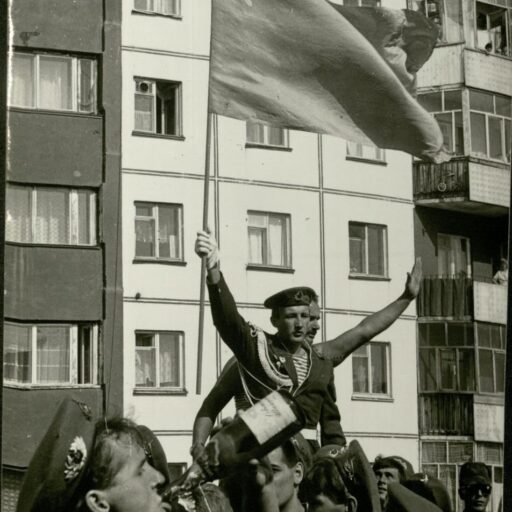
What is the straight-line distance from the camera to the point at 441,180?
19.8 feet

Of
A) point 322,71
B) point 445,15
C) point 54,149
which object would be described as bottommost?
point 54,149

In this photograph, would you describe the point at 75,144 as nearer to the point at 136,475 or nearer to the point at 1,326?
the point at 1,326

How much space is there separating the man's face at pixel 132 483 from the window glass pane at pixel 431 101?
3.10 metres

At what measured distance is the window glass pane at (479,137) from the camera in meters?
6.26

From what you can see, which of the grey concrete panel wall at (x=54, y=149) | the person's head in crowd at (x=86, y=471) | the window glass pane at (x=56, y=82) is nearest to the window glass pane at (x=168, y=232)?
the grey concrete panel wall at (x=54, y=149)

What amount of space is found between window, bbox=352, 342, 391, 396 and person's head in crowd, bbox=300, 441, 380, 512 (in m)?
1.54

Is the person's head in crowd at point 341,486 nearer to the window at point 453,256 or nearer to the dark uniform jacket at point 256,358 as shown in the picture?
the dark uniform jacket at point 256,358

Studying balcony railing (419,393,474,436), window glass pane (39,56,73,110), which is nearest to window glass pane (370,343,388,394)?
Result: balcony railing (419,393,474,436)

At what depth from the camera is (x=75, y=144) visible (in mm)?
5109

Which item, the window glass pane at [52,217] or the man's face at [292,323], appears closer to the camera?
the man's face at [292,323]

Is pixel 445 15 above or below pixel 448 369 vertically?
above

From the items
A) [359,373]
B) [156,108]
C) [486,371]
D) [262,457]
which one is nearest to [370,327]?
[359,373]

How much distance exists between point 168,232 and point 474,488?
52.1 inches

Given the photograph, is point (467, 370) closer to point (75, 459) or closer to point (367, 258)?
point (367, 258)
